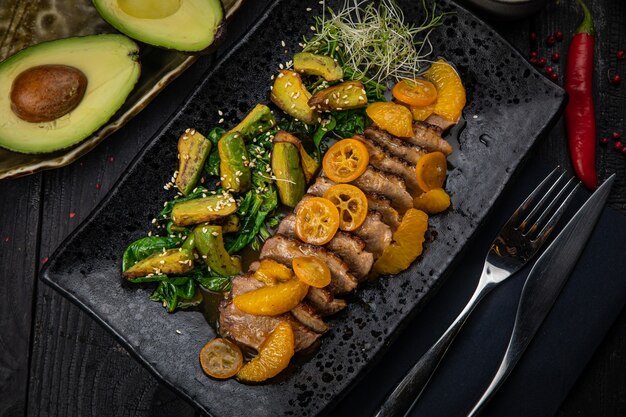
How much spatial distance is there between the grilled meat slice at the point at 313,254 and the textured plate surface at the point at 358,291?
0.24 meters

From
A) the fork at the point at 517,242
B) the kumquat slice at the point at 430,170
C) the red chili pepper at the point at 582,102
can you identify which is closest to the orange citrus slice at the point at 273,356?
the fork at the point at 517,242

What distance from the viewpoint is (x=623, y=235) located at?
3605mm

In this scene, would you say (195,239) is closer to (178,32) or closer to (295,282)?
(295,282)

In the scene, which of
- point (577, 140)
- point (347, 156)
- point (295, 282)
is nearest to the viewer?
point (295, 282)

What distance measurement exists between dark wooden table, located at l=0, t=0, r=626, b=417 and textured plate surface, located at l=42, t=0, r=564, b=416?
29 cm

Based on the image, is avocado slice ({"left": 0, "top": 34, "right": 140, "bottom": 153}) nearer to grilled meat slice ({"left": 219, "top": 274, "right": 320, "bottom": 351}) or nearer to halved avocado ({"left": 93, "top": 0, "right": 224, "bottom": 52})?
halved avocado ({"left": 93, "top": 0, "right": 224, "bottom": 52})

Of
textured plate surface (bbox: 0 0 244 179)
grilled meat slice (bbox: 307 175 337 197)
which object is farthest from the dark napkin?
textured plate surface (bbox: 0 0 244 179)

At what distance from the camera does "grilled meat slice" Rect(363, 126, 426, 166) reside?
347 cm

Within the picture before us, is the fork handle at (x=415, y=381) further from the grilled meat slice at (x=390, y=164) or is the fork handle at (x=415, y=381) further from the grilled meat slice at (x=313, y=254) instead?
the grilled meat slice at (x=390, y=164)

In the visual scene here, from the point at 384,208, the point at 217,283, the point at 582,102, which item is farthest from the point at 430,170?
the point at 217,283

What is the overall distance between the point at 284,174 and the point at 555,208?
176 cm

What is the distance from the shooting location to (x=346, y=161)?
343 cm

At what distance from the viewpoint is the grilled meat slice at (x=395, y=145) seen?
3.47 metres

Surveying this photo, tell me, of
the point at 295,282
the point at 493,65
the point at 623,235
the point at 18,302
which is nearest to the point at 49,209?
the point at 18,302
